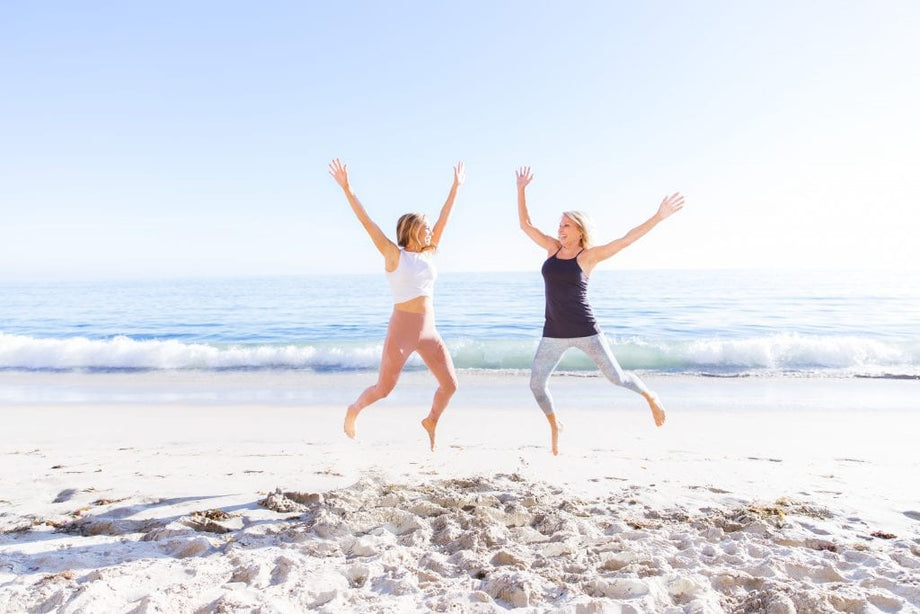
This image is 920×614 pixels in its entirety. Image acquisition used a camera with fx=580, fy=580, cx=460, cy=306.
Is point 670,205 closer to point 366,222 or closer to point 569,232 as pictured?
point 569,232

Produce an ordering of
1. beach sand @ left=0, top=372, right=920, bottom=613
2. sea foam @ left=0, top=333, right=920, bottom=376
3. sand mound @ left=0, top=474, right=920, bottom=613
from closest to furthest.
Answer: sand mound @ left=0, top=474, right=920, bottom=613
beach sand @ left=0, top=372, right=920, bottom=613
sea foam @ left=0, top=333, right=920, bottom=376

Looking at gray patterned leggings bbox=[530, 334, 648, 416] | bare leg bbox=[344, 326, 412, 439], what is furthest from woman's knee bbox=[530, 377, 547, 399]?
bare leg bbox=[344, 326, 412, 439]

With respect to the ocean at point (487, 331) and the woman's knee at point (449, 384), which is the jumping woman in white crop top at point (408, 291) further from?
the ocean at point (487, 331)

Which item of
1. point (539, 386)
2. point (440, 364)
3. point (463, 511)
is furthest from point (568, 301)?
point (463, 511)

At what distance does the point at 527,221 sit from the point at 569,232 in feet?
1.67

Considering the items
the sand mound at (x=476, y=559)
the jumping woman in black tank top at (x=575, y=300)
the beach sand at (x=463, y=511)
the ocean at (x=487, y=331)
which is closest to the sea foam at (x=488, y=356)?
the ocean at (x=487, y=331)

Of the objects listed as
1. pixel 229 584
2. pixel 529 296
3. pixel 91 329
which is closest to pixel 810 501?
pixel 229 584

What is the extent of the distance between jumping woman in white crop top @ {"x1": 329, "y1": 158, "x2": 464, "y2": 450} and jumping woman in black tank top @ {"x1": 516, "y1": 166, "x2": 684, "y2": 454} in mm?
887

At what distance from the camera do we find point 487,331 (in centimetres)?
1936

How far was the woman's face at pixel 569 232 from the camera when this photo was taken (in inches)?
199

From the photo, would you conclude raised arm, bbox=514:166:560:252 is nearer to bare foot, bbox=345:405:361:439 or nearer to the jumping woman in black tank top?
the jumping woman in black tank top

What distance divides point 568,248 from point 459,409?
4.53 meters

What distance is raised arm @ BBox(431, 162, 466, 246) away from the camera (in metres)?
5.08

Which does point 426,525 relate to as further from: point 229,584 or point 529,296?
point 529,296
